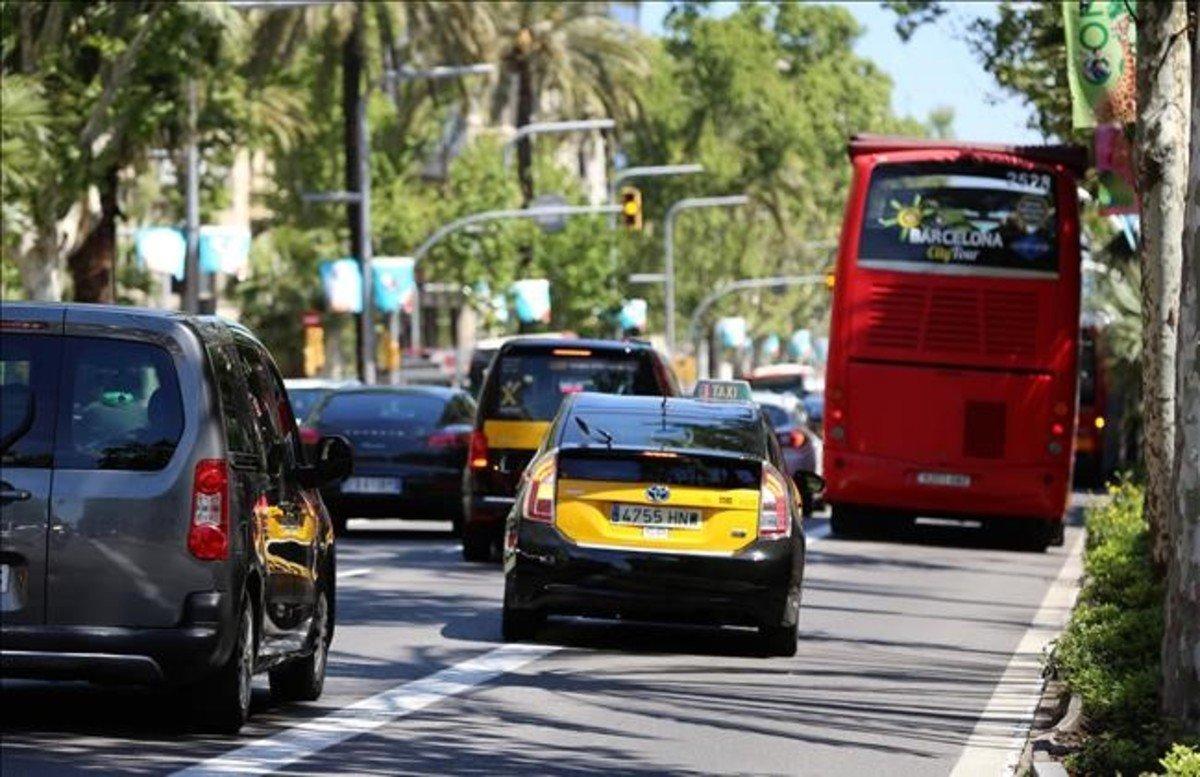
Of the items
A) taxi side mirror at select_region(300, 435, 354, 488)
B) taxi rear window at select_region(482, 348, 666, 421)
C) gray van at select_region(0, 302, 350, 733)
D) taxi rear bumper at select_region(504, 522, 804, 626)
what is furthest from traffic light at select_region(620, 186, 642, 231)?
gray van at select_region(0, 302, 350, 733)

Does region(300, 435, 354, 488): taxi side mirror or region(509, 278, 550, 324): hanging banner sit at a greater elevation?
region(509, 278, 550, 324): hanging banner

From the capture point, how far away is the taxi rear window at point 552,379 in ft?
87.3

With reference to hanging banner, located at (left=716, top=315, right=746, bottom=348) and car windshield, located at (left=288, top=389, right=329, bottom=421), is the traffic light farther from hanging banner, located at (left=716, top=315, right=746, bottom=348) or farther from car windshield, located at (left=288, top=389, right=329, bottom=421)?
hanging banner, located at (left=716, top=315, right=746, bottom=348)

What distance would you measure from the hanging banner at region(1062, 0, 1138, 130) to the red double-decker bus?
6.17 meters

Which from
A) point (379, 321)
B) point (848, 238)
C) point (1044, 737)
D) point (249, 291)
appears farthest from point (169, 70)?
point (379, 321)

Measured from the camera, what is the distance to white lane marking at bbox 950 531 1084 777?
13477 mm

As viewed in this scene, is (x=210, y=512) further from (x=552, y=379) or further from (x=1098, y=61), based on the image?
(x=1098, y=61)

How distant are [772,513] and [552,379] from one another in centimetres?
859

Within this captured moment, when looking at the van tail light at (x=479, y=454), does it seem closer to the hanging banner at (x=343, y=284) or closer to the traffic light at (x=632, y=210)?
the hanging banner at (x=343, y=284)

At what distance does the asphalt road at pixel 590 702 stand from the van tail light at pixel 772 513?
73cm

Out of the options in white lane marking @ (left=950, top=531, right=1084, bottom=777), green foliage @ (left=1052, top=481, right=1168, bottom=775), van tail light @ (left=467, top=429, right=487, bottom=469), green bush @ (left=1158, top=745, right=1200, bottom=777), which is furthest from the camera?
van tail light @ (left=467, top=429, right=487, bottom=469)

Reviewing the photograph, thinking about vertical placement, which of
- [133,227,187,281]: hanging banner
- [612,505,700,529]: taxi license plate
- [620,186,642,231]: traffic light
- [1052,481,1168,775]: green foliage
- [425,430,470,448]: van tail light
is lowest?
[1052,481,1168,775]: green foliage

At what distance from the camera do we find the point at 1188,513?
12.2 m

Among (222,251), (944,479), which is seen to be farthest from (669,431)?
(222,251)
